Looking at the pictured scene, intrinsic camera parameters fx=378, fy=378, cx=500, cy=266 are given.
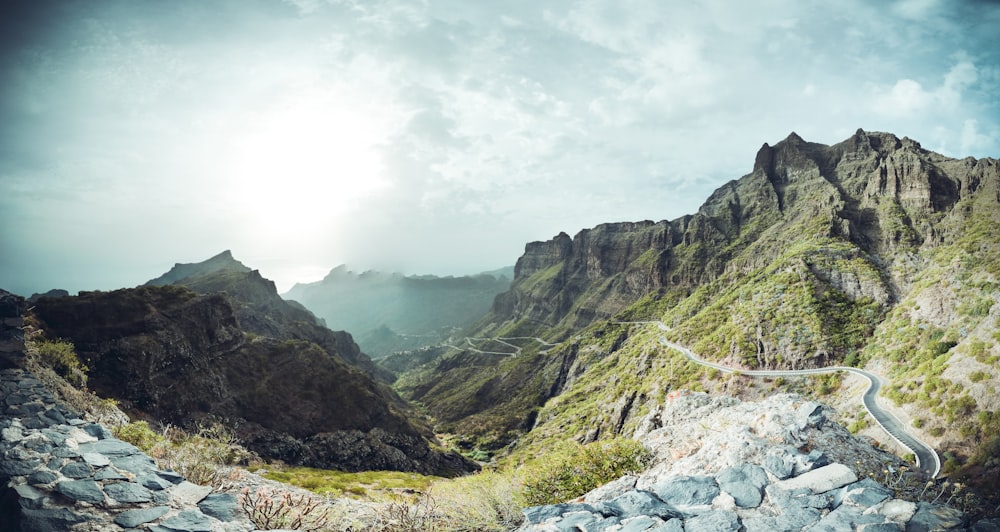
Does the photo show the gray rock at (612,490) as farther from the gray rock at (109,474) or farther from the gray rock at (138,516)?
the gray rock at (109,474)

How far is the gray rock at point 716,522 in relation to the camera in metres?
6.53

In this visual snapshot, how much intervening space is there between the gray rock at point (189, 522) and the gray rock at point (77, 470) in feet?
8.66

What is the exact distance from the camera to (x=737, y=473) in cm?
808

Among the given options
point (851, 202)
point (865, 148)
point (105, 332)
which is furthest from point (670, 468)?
point (865, 148)

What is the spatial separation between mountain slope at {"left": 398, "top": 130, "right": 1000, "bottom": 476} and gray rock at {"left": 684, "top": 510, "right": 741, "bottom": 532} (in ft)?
63.3

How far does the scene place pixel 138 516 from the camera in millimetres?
7387

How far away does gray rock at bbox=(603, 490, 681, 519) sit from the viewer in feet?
24.0

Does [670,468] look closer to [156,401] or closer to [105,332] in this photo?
[156,401]

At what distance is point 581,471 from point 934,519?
7.87 metres

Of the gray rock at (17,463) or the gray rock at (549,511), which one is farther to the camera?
the gray rock at (549,511)

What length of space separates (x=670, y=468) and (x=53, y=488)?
1386cm

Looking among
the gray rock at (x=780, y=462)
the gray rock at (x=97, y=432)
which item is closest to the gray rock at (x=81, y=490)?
the gray rock at (x=97, y=432)

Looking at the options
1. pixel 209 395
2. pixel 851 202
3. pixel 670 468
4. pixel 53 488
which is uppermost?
pixel 851 202

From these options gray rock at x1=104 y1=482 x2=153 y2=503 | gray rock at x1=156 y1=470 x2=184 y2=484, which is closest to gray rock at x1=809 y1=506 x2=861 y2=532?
gray rock at x1=104 y1=482 x2=153 y2=503
